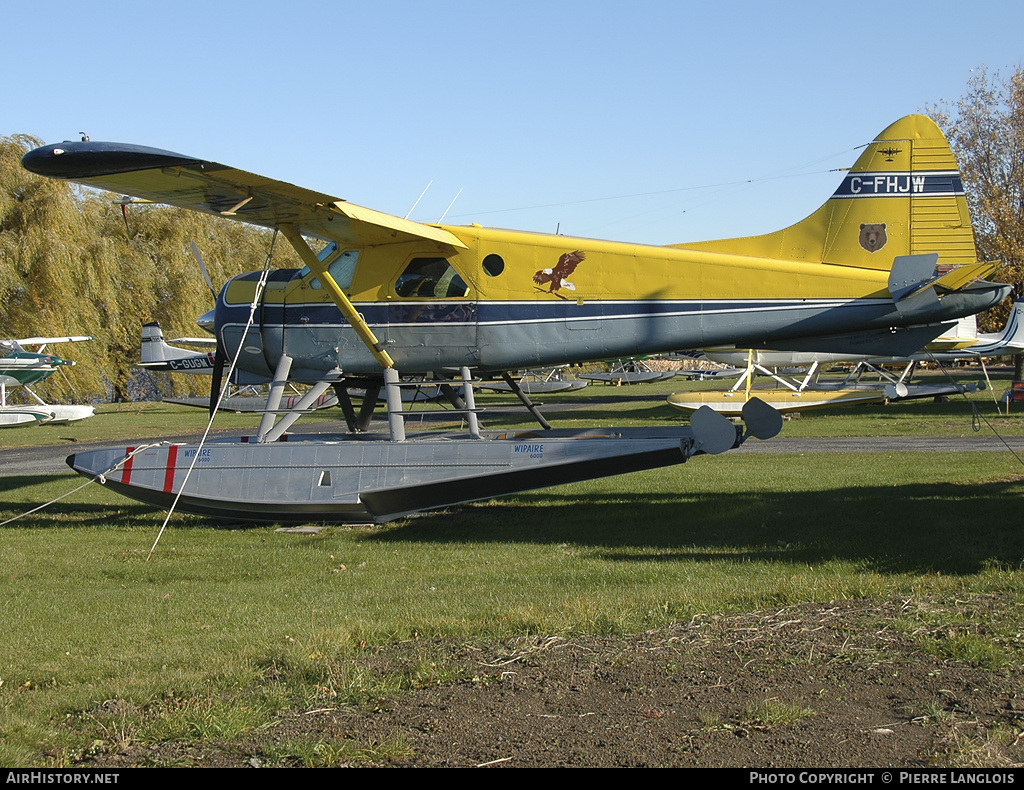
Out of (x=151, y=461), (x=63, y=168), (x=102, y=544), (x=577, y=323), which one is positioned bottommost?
(x=102, y=544)

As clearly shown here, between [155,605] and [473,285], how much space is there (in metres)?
5.51

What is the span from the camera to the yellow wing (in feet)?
27.3

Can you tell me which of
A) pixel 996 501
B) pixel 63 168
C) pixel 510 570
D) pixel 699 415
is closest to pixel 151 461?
pixel 63 168

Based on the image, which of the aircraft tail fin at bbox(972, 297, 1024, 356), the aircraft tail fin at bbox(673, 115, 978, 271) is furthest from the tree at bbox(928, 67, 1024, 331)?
the aircraft tail fin at bbox(673, 115, 978, 271)

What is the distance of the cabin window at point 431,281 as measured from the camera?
440 inches

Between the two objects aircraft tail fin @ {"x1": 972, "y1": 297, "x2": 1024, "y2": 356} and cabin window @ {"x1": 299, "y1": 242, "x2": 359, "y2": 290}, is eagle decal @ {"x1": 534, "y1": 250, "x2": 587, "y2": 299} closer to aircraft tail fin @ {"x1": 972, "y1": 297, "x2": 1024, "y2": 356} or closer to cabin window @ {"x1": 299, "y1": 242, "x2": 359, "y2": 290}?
cabin window @ {"x1": 299, "y1": 242, "x2": 359, "y2": 290}

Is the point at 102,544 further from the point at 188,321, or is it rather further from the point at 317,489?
the point at 188,321

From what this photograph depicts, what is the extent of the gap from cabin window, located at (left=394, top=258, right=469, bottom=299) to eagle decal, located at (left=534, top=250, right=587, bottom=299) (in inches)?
42.0

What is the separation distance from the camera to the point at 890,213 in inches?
424

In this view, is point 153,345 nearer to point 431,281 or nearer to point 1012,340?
point 431,281

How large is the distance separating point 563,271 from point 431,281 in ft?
5.56

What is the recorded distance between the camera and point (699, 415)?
9633 millimetres

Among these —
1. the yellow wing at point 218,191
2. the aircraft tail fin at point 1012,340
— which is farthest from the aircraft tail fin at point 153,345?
the aircraft tail fin at point 1012,340

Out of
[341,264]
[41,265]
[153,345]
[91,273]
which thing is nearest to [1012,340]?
[341,264]
